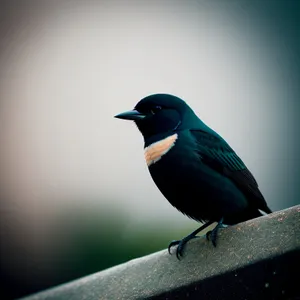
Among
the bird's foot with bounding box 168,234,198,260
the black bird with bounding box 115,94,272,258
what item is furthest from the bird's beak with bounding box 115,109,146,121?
the bird's foot with bounding box 168,234,198,260

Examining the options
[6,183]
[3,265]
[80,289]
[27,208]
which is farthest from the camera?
[6,183]

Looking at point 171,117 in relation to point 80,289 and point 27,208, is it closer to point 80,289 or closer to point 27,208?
point 80,289

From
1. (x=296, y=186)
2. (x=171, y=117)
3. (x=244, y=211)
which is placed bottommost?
(x=296, y=186)

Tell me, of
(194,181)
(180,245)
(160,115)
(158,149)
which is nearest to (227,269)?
A: (180,245)

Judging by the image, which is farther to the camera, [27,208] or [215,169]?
[27,208]

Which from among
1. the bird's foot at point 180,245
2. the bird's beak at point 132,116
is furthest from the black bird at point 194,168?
the bird's foot at point 180,245

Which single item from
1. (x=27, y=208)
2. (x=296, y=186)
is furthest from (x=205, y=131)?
(x=296, y=186)

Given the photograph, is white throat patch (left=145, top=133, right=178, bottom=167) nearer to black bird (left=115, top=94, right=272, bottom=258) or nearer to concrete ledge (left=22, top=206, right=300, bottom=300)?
black bird (left=115, top=94, right=272, bottom=258)

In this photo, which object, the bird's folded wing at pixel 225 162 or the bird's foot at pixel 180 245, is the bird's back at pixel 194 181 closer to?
the bird's folded wing at pixel 225 162
